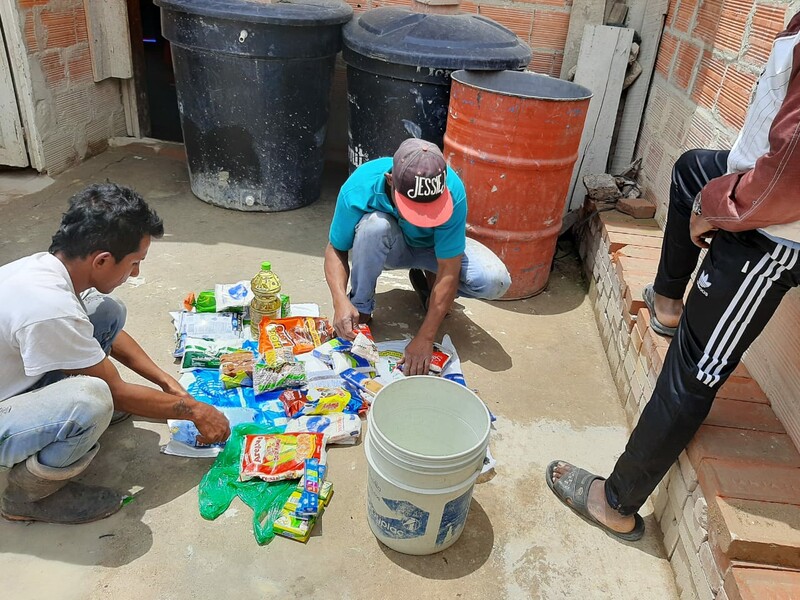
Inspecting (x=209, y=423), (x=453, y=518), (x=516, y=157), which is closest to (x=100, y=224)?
(x=209, y=423)

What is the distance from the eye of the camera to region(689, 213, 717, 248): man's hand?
1.75 metres

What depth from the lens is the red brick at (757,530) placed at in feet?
4.92

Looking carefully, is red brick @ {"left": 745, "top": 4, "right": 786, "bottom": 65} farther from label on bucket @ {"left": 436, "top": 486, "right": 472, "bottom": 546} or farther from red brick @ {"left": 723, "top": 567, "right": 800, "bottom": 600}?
label on bucket @ {"left": 436, "top": 486, "right": 472, "bottom": 546}

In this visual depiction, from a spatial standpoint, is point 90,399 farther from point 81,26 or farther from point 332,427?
point 81,26

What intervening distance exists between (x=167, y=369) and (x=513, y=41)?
Answer: 255 cm

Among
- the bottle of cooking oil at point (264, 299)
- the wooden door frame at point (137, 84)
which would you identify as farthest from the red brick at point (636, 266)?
the wooden door frame at point (137, 84)

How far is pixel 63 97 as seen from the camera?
4.18 m

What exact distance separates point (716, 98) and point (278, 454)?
2.40m

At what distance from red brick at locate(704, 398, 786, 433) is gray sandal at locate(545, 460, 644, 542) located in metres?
0.41

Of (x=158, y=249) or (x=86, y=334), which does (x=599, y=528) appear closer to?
(x=86, y=334)

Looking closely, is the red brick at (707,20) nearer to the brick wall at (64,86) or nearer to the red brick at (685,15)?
the red brick at (685,15)

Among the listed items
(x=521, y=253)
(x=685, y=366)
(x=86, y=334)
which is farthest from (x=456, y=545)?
(x=521, y=253)

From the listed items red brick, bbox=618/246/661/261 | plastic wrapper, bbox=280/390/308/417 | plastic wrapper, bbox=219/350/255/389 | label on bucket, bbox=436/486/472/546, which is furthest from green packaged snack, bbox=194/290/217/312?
red brick, bbox=618/246/661/261

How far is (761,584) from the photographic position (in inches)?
57.0
